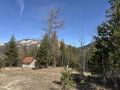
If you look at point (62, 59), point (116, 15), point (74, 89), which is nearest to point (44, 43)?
point (74, 89)

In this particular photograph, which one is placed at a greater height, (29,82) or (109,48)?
(109,48)

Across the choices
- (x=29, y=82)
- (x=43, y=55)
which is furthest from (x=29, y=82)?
(x=43, y=55)

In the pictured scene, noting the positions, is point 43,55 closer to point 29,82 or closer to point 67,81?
point 29,82

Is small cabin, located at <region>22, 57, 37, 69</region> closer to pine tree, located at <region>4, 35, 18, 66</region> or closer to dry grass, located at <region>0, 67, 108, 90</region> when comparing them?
pine tree, located at <region>4, 35, 18, 66</region>

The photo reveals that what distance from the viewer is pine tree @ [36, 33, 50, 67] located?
668 inches

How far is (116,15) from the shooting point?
564cm

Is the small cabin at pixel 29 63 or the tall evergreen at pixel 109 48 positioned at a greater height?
the tall evergreen at pixel 109 48

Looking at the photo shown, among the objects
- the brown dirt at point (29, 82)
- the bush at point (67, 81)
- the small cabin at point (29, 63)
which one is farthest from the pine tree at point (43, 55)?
the small cabin at point (29, 63)

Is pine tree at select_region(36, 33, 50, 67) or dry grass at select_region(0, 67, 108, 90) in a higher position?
pine tree at select_region(36, 33, 50, 67)

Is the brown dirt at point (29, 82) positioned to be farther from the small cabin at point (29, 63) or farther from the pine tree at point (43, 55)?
the small cabin at point (29, 63)

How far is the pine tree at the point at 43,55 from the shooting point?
16969mm

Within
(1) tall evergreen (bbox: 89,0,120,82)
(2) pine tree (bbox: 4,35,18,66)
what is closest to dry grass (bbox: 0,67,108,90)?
(1) tall evergreen (bbox: 89,0,120,82)

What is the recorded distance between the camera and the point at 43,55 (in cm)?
1722

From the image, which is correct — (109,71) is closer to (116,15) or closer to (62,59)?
(116,15)
